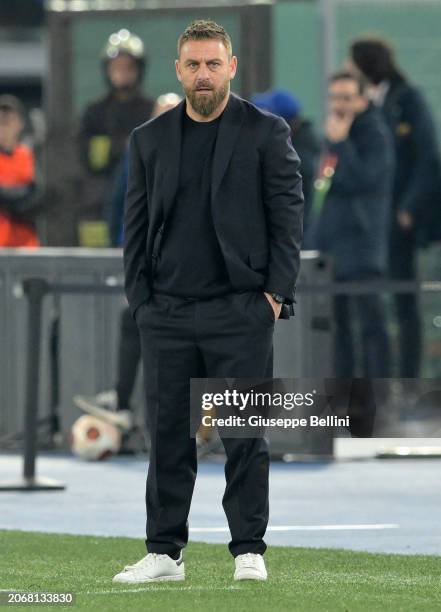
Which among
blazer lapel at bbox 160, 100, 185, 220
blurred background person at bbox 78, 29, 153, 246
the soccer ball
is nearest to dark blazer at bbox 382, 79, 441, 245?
blurred background person at bbox 78, 29, 153, 246

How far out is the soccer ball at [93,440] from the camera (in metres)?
12.5

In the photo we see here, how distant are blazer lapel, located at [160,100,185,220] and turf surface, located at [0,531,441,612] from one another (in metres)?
1.30

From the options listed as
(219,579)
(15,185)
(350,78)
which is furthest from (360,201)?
(219,579)

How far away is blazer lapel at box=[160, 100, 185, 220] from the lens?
23.1 feet

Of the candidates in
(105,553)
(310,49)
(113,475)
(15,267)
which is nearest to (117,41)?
(310,49)

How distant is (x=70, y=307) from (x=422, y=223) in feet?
8.54

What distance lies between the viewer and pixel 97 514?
9938mm

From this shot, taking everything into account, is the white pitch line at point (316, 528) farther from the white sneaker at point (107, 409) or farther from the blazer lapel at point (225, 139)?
the white sneaker at point (107, 409)

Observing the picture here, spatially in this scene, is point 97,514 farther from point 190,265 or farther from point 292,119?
point 292,119

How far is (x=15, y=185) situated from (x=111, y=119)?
1070mm

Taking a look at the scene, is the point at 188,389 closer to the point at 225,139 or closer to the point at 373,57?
the point at 225,139

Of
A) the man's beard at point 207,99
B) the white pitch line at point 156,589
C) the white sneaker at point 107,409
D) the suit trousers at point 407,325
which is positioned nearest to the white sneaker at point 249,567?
the white pitch line at point 156,589

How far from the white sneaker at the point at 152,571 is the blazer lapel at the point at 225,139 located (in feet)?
4.15

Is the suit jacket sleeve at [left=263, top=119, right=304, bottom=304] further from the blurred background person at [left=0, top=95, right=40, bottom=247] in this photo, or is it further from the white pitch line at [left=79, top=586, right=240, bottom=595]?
the blurred background person at [left=0, top=95, right=40, bottom=247]
